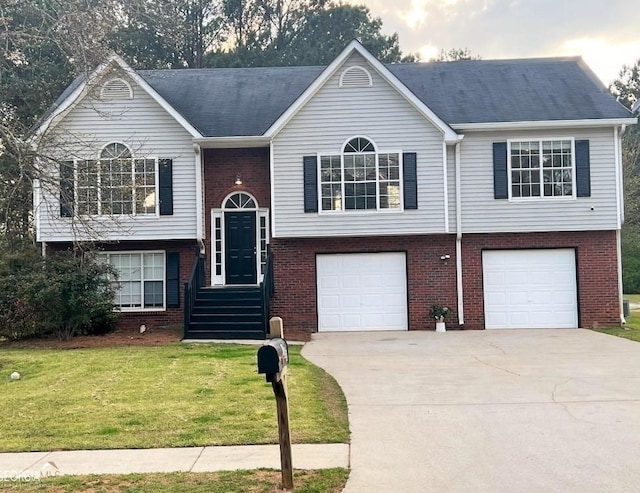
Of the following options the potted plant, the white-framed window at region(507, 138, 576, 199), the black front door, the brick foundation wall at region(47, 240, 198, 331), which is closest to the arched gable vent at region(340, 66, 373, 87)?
the white-framed window at region(507, 138, 576, 199)

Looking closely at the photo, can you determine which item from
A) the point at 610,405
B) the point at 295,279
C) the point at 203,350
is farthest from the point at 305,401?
the point at 295,279

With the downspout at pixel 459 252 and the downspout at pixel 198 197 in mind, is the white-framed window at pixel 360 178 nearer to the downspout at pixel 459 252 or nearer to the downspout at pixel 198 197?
the downspout at pixel 459 252

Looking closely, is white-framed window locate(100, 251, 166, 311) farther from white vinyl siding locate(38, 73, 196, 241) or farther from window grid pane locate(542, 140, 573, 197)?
window grid pane locate(542, 140, 573, 197)

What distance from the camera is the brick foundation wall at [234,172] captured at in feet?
55.0

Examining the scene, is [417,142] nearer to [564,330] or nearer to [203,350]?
[564,330]

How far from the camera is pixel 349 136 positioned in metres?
15.9

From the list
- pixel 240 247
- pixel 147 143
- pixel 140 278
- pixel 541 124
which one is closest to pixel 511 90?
pixel 541 124

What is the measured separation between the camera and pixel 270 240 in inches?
651

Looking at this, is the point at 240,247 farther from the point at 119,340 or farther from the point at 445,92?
the point at 445,92

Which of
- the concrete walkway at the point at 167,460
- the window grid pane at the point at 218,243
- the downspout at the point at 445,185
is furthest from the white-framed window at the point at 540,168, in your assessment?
the concrete walkway at the point at 167,460

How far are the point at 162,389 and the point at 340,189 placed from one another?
343 inches

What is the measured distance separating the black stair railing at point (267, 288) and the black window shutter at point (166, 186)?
9.40 ft

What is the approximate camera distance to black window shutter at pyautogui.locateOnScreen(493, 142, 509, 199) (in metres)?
16.0

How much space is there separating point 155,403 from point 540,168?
12.2 m
